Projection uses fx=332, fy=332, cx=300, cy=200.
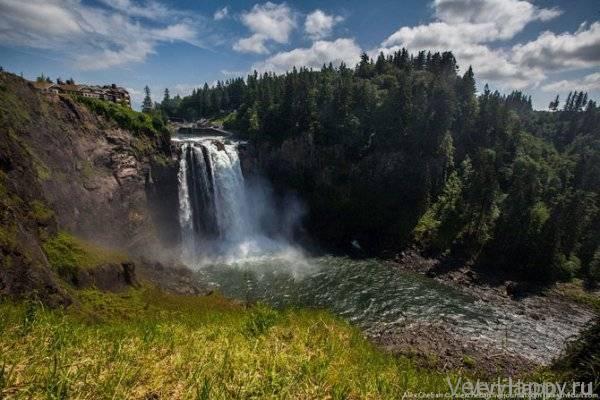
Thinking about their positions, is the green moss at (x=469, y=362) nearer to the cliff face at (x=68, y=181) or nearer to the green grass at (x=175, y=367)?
the green grass at (x=175, y=367)

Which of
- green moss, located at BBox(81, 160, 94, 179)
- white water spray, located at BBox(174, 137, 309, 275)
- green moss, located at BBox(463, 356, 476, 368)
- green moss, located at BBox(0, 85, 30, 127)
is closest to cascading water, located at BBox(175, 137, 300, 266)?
white water spray, located at BBox(174, 137, 309, 275)

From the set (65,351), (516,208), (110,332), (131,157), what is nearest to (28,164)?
(131,157)

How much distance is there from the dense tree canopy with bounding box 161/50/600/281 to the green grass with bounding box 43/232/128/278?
39.5 meters

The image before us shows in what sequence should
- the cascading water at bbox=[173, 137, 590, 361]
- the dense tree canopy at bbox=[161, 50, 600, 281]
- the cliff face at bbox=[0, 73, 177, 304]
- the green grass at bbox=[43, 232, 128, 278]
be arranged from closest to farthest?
1. the cliff face at bbox=[0, 73, 177, 304]
2. the green grass at bbox=[43, 232, 128, 278]
3. the cascading water at bbox=[173, 137, 590, 361]
4. the dense tree canopy at bbox=[161, 50, 600, 281]

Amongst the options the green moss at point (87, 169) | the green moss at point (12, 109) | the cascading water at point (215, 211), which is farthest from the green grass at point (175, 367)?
the cascading water at point (215, 211)

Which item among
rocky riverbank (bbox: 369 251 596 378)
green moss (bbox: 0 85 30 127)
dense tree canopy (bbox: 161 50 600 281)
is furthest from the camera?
dense tree canopy (bbox: 161 50 600 281)

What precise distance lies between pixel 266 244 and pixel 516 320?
36.1 metres

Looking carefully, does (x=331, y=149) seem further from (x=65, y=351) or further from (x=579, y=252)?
(x=65, y=351)

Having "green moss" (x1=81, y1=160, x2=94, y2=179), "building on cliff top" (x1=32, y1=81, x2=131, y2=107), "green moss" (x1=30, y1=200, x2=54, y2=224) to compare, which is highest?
"building on cliff top" (x1=32, y1=81, x2=131, y2=107)

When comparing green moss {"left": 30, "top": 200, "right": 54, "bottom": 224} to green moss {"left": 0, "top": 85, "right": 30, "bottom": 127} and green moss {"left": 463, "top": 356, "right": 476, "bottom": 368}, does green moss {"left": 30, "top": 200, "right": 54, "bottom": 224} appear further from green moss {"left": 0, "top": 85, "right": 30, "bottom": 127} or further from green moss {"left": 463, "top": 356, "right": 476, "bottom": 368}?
green moss {"left": 463, "top": 356, "right": 476, "bottom": 368}

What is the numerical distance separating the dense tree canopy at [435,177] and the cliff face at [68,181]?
88.7 feet

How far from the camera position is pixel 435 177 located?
212 feet

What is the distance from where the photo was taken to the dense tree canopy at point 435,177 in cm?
5319

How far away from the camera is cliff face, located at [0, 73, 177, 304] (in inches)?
802
